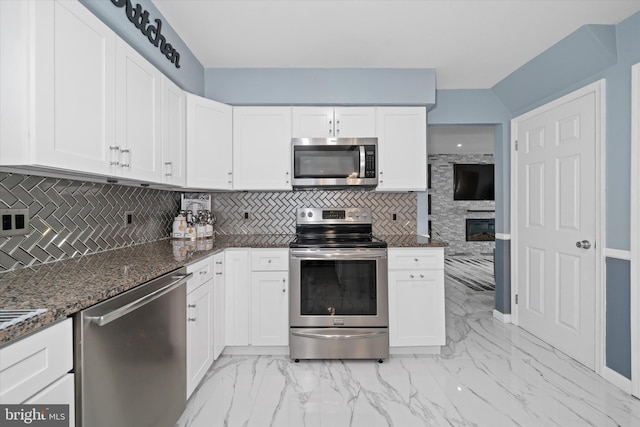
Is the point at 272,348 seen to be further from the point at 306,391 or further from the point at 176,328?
the point at 176,328

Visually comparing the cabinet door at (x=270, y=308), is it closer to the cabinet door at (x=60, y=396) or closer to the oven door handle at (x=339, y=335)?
the oven door handle at (x=339, y=335)

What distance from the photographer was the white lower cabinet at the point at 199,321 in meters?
1.84

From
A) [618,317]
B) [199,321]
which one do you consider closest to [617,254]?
[618,317]

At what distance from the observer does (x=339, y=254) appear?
7.89 feet

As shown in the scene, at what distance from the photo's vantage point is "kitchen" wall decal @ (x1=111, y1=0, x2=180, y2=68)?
1.69 meters

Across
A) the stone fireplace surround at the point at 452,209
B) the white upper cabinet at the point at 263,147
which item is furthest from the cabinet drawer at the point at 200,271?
the stone fireplace surround at the point at 452,209

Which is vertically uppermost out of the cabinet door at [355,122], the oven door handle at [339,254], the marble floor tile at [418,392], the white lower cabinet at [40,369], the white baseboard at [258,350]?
the cabinet door at [355,122]

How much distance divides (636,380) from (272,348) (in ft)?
7.88

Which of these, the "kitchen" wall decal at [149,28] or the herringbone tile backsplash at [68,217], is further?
the "kitchen" wall decal at [149,28]

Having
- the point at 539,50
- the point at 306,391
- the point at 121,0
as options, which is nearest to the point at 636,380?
the point at 306,391

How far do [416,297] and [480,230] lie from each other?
6108mm

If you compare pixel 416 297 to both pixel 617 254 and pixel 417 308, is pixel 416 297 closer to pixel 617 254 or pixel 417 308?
pixel 417 308

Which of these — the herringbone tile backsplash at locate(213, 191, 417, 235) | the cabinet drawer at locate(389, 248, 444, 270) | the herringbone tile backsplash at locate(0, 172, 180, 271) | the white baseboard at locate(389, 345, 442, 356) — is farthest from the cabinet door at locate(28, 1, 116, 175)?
the white baseboard at locate(389, 345, 442, 356)

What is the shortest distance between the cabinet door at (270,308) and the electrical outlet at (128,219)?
3.09 feet
